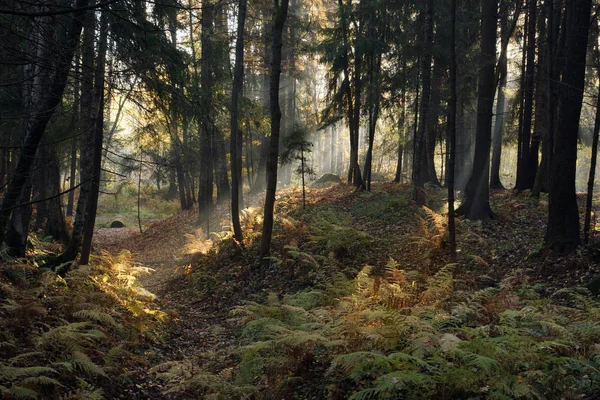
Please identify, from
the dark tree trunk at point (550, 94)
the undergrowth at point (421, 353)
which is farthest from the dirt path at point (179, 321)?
the dark tree trunk at point (550, 94)

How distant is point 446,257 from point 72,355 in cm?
808

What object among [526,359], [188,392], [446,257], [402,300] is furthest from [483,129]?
[188,392]

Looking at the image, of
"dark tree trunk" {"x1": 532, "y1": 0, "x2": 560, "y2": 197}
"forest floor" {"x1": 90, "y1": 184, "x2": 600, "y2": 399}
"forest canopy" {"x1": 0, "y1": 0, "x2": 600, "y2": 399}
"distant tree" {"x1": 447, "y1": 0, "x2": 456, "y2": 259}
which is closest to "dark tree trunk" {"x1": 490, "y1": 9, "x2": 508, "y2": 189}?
"forest canopy" {"x1": 0, "y1": 0, "x2": 600, "y2": 399}

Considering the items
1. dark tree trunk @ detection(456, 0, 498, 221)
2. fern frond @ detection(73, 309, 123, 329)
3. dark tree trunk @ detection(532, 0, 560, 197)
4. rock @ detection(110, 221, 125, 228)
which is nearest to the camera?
fern frond @ detection(73, 309, 123, 329)

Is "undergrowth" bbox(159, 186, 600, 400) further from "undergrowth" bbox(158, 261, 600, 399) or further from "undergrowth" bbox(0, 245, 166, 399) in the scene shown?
"undergrowth" bbox(0, 245, 166, 399)

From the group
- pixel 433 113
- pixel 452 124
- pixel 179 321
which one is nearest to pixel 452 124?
pixel 452 124

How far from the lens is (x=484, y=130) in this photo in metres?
13.0

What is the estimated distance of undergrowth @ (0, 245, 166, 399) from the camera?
457cm

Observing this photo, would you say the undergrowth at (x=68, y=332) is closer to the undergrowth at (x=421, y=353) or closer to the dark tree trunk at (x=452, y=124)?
the undergrowth at (x=421, y=353)

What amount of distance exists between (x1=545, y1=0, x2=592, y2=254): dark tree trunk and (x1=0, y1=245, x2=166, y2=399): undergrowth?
27.0 feet

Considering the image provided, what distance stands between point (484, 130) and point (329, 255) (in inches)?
257

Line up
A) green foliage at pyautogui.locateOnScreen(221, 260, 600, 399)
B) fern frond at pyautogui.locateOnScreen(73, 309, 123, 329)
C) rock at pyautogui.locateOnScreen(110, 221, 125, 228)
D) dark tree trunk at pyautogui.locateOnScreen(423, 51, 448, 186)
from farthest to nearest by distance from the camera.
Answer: rock at pyautogui.locateOnScreen(110, 221, 125, 228) < dark tree trunk at pyautogui.locateOnScreen(423, 51, 448, 186) < fern frond at pyautogui.locateOnScreen(73, 309, 123, 329) < green foliage at pyautogui.locateOnScreen(221, 260, 600, 399)

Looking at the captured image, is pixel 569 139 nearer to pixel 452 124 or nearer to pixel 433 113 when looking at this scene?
pixel 452 124

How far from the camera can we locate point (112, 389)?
5.18 m
